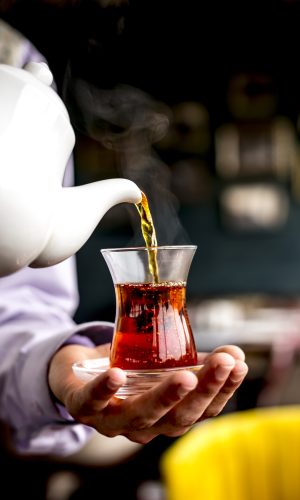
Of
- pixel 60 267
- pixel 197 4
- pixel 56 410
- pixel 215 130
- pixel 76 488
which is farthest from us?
pixel 215 130

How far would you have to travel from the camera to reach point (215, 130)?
5555mm

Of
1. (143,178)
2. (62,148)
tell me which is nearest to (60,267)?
(143,178)

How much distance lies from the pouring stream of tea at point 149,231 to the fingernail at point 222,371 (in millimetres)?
255

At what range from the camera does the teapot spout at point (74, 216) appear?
2.64ft

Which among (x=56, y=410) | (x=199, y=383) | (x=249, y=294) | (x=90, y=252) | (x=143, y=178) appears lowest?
(x=249, y=294)

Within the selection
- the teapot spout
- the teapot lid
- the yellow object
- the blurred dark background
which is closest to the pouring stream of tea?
the teapot spout

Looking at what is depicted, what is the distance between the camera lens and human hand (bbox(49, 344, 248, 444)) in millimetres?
756

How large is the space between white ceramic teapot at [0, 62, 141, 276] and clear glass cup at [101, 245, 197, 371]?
0.16 metres

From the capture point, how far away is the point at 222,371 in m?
0.76

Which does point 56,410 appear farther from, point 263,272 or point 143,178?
point 263,272

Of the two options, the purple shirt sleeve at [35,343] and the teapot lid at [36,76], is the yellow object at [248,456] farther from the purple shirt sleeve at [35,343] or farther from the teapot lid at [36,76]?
the teapot lid at [36,76]

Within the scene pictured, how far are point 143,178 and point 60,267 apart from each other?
0.27 metres

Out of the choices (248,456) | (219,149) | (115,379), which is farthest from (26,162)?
(219,149)

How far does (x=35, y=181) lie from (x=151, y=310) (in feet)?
1.07
